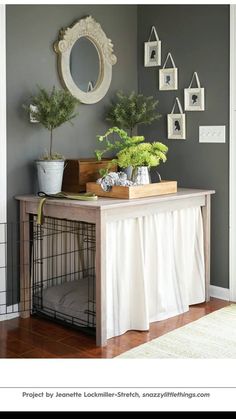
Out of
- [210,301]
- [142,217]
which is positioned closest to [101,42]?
[142,217]

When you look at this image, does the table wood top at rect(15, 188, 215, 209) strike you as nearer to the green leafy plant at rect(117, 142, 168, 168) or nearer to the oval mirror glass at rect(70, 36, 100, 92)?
the green leafy plant at rect(117, 142, 168, 168)

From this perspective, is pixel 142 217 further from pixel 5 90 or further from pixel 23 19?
pixel 23 19

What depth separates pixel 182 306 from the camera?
336 centimetres

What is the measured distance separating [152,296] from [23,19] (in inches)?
75.3

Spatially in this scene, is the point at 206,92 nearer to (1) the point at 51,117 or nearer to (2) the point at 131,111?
(2) the point at 131,111

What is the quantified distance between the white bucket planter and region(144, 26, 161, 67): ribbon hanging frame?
4.05ft

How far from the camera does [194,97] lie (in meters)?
3.66

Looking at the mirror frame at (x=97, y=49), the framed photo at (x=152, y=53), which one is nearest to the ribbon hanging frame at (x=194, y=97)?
the framed photo at (x=152, y=53)

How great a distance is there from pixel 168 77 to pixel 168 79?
0.05ft

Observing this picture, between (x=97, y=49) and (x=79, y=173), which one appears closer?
(x=79, y=173)

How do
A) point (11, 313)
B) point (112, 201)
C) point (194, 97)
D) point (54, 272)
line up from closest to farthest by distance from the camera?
1. point (112, 201)
2. point (11, 313)
3. point (54, 272)
4. point (194, 97)

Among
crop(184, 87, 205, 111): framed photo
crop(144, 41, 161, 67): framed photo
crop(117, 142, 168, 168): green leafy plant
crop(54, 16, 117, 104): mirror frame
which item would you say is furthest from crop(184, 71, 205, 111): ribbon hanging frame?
crop(117, 142, 168, 168): green leafy plant

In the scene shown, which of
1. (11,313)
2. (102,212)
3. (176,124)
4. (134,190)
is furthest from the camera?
(176,124)

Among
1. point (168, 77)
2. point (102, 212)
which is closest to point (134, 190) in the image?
point (102, 212)
